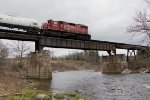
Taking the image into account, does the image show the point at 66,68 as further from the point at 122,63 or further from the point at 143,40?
the point at 143,40

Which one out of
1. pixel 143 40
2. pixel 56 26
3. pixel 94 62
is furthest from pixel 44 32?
pixel 94 62

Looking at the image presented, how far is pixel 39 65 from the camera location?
52188 mm

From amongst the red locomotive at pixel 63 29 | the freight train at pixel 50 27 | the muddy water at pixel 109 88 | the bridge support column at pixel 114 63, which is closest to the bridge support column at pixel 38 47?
the freight train at pixel 50 27

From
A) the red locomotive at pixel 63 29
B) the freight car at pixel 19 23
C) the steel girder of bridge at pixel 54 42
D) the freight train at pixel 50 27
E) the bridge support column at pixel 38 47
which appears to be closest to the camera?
the freight car at pixel 19 23

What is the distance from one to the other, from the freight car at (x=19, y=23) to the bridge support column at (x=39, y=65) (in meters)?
4.52

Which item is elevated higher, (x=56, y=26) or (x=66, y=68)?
A: (x=56, y=26)

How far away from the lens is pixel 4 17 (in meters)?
47.3

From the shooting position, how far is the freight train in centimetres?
4838

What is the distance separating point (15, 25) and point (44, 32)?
758cm

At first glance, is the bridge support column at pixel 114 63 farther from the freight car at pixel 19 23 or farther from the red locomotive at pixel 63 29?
the freight car at pixel 19 23

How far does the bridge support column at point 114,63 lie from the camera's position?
8344 centimetres

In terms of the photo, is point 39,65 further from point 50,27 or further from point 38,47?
point 50,27

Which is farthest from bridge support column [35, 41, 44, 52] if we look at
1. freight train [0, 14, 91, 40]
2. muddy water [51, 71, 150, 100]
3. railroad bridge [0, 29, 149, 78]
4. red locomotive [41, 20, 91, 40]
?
muddy water [51, 71, 150, 100]

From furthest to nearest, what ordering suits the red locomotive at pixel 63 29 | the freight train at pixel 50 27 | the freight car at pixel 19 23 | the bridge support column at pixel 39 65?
the red locomotive at pixel 63 29, the bridge support column at pixel 39 65, the freight train at pixel 50 27, the freight car at pixel 19 23
